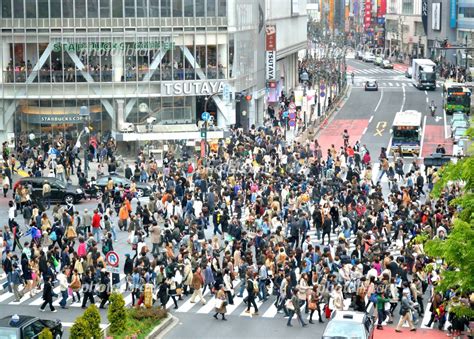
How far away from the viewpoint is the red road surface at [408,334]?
33312mm

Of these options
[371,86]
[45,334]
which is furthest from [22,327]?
[371,86]

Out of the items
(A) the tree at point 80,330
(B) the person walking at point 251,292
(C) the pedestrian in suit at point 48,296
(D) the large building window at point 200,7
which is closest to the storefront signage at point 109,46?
(D) the large building window at point 200,7

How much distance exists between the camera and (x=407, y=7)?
163 m

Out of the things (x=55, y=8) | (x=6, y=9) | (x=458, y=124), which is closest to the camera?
(x=55, y=8)

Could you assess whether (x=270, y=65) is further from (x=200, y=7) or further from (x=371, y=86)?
(x=371, y=86)

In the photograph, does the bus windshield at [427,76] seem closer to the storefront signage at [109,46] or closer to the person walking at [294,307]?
the storefront signage at [109,46]

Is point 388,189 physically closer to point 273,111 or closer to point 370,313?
point 370,313

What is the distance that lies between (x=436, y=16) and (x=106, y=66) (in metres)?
80.1

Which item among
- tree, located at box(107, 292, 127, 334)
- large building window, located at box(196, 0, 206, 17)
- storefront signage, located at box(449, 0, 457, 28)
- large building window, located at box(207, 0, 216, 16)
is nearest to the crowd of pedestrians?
tree, located at box(107, 292, 127, 334)

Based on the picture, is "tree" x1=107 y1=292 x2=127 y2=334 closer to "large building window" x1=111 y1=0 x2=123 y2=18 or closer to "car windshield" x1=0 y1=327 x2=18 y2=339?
"car windshield" x1=0 y1=327 x2=18 y2=339

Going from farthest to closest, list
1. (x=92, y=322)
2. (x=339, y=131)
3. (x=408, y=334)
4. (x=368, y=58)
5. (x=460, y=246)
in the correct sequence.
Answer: (x=368, y=58) → (x=339, y=131) → (x=408, y=334) → (x=92, y=322) → (x=460, y=246)

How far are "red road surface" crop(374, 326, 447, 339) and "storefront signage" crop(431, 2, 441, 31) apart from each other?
111m

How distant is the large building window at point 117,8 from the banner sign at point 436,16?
7765cm

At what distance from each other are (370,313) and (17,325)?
35.8 ft
